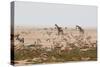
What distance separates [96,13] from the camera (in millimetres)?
2514

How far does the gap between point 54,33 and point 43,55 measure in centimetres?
26

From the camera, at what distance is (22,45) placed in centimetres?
220

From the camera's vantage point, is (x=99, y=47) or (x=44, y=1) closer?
(x=44, y=1)

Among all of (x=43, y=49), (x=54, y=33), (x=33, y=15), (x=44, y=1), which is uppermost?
(x=44, y=1)

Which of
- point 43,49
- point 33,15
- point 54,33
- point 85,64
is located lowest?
point 85,64

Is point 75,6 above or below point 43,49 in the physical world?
above

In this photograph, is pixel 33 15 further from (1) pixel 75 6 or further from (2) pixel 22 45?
(1) pixel 75 6

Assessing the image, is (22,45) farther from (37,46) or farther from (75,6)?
(75,6)

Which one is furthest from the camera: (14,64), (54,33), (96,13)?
(96,13)

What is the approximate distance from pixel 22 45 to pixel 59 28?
0.44m

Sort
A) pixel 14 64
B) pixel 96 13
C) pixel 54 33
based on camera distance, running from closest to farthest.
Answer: pixel 14 64 < pixel 54 33 < pixel 96 13

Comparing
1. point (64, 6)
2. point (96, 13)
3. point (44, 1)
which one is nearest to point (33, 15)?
point (44, 1)

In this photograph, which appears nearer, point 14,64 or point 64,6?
point 14,64
